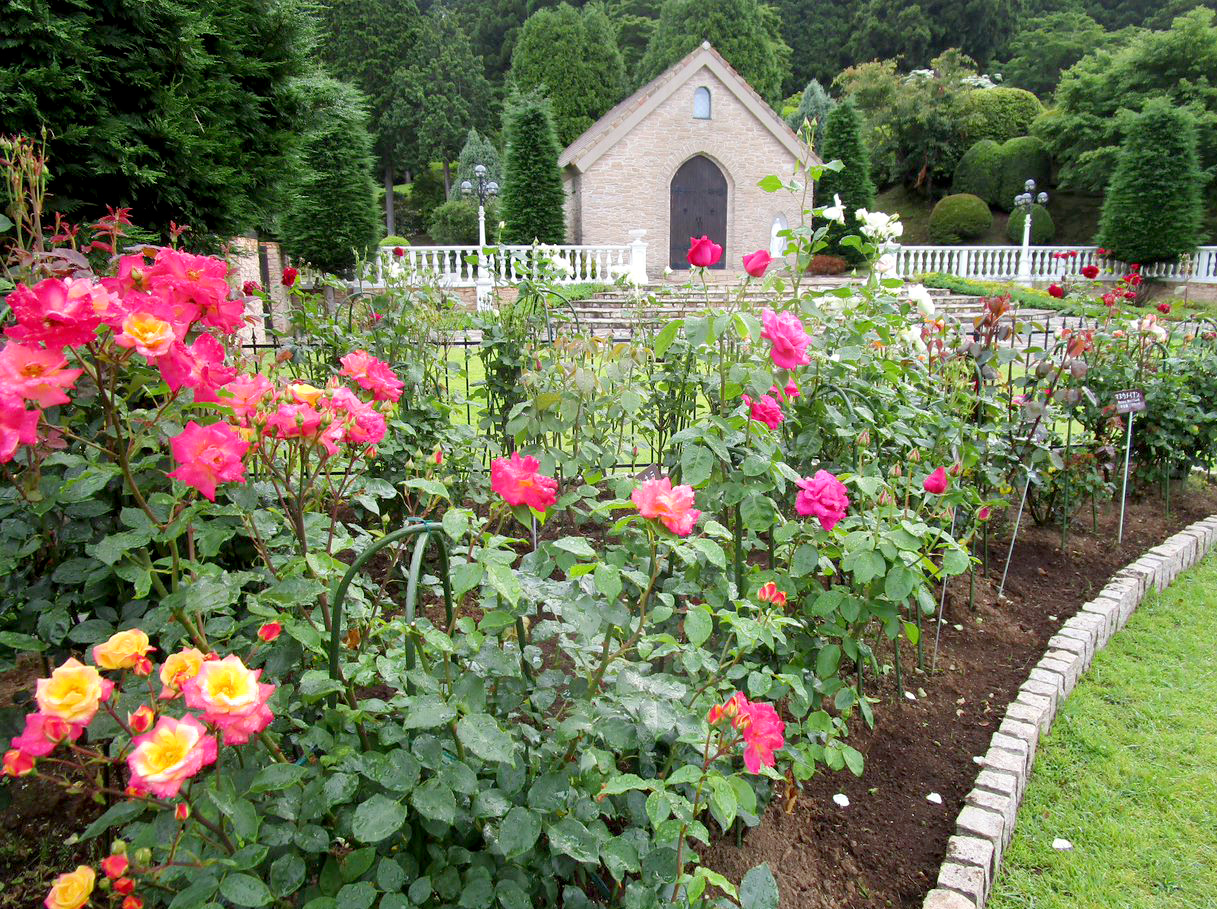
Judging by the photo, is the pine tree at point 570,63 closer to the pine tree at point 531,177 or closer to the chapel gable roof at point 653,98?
the chapel gable roof at point 653,98

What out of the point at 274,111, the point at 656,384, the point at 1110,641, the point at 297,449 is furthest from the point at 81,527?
the point at 1110,641

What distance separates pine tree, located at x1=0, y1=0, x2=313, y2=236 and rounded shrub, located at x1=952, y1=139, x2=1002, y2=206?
23229 millimetres

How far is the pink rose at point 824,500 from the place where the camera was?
1592 millimetres

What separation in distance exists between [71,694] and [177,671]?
0.12m

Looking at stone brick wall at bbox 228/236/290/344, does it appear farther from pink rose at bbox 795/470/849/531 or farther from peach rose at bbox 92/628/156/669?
peach rose at bbox 92/628/156/669

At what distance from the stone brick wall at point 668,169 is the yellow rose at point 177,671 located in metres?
17.2

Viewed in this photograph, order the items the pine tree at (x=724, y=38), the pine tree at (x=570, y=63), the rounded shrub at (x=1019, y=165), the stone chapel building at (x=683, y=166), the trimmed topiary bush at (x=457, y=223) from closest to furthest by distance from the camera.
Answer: the stone chapel building at (x=683, y=166)
the trimmed topiary bush at (x=457, y=223)
the rounded shrub at (x=1019, y=165)
the pine tree at (x=570, y=63)
the pine tree at (x=724, y=38)

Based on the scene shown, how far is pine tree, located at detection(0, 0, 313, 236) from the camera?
2645 millimetres

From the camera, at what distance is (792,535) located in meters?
1.84

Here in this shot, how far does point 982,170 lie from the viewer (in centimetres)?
2236

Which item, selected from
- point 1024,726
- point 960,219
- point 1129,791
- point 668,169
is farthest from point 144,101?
point 960,219

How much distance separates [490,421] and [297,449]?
1786 mm

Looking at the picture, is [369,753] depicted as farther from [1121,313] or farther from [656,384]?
[1121,313]

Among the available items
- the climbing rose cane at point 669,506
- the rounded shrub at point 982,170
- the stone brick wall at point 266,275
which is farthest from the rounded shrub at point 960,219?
the climbing rose cane at point 669,506
